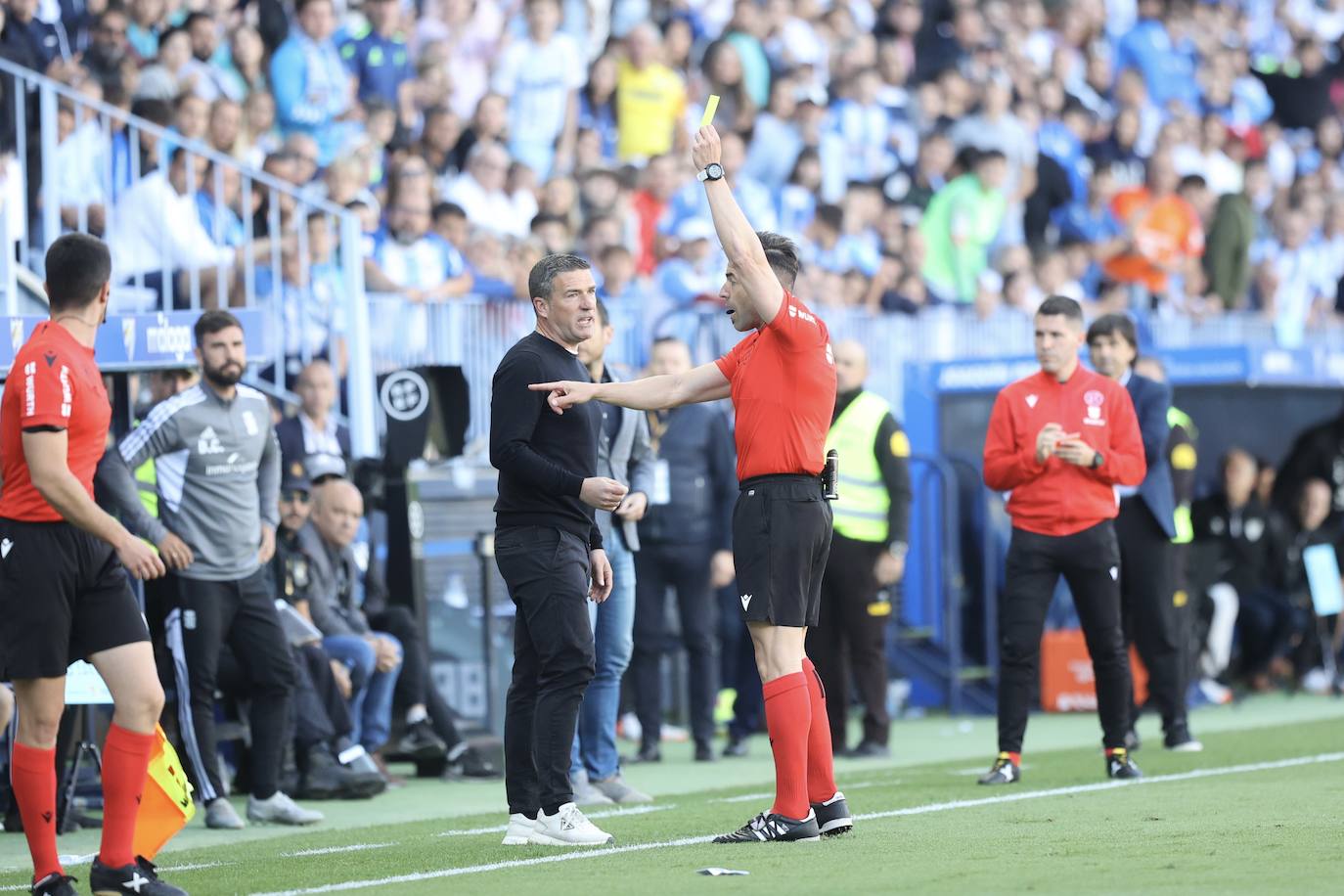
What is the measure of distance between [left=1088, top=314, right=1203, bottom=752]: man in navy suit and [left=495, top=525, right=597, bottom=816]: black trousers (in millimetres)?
4447

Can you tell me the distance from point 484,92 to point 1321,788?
33.6 ft

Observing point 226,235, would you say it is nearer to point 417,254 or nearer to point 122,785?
point 417,254

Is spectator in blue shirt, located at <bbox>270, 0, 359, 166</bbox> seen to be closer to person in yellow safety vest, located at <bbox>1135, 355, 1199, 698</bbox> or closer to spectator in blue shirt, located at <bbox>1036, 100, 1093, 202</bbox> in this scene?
person in yellow safety vest, located at <bbox>1135, 355, 1199, 698</bbox>

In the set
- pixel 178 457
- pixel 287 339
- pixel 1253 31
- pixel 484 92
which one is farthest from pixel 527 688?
pixel 1253 31

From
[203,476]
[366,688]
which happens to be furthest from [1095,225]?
[203,476]

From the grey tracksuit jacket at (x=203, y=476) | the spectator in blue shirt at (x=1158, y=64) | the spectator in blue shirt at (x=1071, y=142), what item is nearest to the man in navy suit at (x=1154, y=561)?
the grey tracksuit jacket at (x=203, y=476)

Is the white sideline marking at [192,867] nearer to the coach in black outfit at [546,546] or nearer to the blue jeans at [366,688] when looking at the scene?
the coach in black outfit at [546,546]

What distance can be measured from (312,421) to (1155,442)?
4423 mm

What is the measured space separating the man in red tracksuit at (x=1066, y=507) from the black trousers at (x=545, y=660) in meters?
2.96

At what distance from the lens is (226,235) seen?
42.0 feet

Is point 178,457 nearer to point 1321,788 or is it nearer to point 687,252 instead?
point 1321,788

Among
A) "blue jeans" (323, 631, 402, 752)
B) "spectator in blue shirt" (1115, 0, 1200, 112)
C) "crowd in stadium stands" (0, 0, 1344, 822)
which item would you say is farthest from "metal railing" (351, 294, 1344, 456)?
"spectator in blue shirt" (1115, 0, 1200, 112)

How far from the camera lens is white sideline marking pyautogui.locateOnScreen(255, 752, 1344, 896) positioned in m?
6.86

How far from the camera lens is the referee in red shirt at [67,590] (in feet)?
21.8
